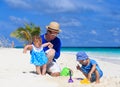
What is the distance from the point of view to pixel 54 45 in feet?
27.9

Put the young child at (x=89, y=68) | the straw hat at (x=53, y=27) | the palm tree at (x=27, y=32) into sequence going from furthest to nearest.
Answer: the palm tree at (x=27, y=32)
the straw hat at (x=53, y=27)
the young child at (x=89, y=68)

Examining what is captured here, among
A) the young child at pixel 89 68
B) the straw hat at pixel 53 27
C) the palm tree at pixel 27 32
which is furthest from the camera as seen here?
the palm tree at pixel 27 32

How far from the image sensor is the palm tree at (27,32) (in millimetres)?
29531

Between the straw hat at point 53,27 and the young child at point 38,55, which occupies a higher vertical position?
the straw hat at point 53,27

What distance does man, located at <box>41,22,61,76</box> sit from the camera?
817 centimetres

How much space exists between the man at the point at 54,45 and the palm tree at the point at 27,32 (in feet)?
68.5

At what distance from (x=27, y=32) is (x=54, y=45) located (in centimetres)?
2132

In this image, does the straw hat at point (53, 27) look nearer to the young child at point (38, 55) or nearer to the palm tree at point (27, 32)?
the young child at point (38, 55)

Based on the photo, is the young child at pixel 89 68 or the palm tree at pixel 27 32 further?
the palm tree at pixel 27 32

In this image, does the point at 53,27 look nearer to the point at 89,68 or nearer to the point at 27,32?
the point at 89,68

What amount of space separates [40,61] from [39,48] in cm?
29

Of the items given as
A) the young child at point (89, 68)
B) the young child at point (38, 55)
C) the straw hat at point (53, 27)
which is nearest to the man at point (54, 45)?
the straw hat at point (53, 27)

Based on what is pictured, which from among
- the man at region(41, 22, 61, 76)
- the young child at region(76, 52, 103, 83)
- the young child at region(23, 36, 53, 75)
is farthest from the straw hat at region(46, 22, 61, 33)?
the young child at region(76, 52, 103, 83)

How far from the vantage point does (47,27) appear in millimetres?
8273
